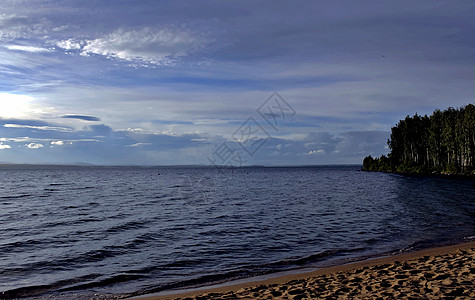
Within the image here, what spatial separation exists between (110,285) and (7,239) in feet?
39.4

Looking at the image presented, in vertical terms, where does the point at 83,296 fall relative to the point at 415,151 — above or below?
below

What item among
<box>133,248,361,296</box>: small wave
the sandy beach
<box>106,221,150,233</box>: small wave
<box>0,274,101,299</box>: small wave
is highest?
the sandy beach

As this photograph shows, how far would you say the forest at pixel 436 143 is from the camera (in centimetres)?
8725

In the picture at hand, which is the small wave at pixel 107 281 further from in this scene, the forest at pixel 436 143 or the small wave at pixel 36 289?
the forest at pixel 436 143

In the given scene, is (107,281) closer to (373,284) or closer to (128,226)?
(373,284)

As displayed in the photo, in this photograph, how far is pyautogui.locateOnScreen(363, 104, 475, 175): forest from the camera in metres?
87.2

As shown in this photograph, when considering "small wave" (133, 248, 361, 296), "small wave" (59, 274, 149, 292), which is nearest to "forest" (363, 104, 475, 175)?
"small wave" (133, 248, 361, 296)

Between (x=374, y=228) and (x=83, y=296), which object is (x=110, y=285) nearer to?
(x=83, y=296)

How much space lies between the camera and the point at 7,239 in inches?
808

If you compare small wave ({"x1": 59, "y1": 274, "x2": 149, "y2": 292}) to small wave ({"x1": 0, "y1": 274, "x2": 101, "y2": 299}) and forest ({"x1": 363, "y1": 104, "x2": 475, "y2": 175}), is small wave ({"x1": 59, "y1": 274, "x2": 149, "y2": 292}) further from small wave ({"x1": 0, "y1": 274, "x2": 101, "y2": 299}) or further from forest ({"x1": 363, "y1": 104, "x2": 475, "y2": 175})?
forest ({"x1": 363, "y1": 104, "x2": 475, "y2": 175})

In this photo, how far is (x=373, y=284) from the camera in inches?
424

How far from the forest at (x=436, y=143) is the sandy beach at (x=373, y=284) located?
3425 inches

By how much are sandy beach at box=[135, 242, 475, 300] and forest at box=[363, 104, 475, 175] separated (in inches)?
3425

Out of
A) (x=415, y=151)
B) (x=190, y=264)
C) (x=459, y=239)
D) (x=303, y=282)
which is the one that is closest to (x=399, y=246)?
(x=459, y=239)
